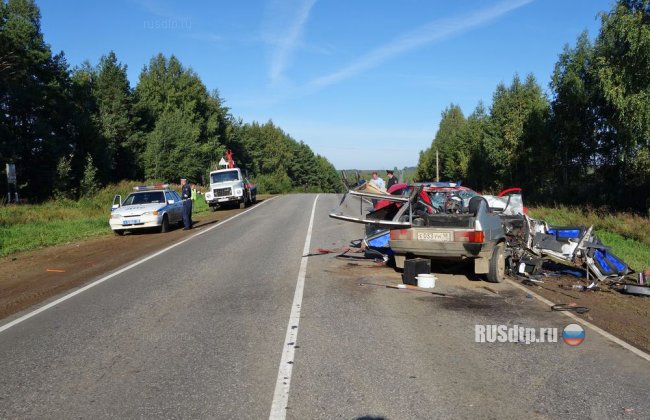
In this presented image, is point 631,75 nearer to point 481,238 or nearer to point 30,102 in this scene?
point 481,238

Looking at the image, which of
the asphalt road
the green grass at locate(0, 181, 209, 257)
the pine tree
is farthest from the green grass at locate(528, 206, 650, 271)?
the pine tree

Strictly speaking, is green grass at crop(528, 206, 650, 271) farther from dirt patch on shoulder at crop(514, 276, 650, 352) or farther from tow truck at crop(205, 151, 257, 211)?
tow truck at crop(205, 151, 257, 211)

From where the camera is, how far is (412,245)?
925cm

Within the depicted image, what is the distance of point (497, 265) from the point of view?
9125mm

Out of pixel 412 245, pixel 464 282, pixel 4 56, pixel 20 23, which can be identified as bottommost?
pixel 464 282

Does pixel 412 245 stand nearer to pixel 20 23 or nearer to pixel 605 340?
pixel 605 340

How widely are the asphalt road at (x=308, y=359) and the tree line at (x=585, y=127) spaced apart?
15069 millimetres

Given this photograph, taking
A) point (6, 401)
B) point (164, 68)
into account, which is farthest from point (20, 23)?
point (6, 401)

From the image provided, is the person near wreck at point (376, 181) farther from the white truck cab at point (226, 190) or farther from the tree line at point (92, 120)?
the tree line at point (92, 120)

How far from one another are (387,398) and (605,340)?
3.10 meters

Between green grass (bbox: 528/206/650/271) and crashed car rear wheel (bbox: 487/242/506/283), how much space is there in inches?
130

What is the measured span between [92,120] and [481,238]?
153ft

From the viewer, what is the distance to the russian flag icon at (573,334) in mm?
5755

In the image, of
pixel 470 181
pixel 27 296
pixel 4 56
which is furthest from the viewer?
pixel 470 181
